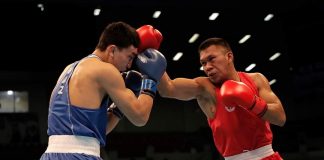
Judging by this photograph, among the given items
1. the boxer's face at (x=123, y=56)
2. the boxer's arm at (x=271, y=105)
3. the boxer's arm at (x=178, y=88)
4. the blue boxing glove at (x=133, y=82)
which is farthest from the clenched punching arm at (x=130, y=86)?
the boxer's arm at (x=271, y=105)

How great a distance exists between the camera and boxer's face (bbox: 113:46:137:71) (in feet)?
8.21

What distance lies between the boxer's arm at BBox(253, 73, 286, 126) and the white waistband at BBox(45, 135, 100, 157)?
1.26 metres

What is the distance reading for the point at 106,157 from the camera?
32.7 ft

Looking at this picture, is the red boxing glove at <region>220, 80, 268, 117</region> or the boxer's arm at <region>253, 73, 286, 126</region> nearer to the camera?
the red boxing glove at <region>220, 80, 268, 117</region>

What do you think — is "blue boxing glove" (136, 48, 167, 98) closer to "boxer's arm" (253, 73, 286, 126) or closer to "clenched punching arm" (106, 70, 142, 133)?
"clenched punching arm" (106, 70, 142, 133)

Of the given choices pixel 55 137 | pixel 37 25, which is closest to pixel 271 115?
pixel 55 137

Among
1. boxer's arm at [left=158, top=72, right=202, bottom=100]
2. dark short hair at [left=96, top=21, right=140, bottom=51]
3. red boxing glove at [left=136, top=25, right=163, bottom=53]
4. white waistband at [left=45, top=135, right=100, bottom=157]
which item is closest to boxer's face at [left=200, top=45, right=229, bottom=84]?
boxer's arm at [left=158, top=72, right=202, bottom=100]

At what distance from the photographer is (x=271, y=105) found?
3160 millimetres

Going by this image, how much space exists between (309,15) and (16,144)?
6.81 m

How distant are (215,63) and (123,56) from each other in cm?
103

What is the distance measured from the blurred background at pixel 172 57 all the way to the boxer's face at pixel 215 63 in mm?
4744

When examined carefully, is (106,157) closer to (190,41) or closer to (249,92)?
(190,41)

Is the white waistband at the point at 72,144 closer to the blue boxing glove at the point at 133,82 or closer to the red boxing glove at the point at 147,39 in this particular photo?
the blue boxing glove at the point at 133,82

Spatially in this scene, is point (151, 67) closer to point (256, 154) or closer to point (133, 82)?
point (133, 82)
